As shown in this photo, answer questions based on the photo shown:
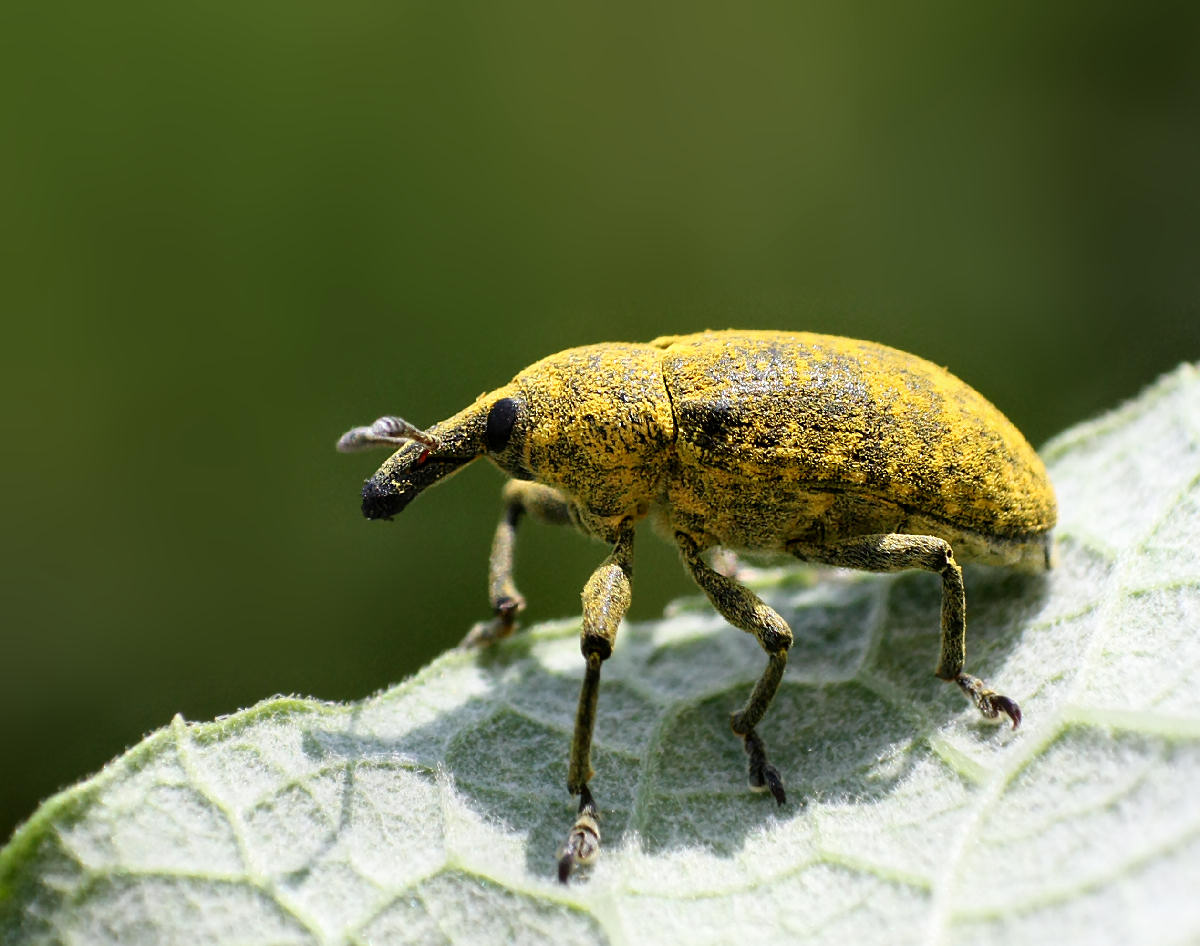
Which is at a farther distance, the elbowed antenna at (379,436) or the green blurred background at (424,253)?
the green blurred background at (424,253)

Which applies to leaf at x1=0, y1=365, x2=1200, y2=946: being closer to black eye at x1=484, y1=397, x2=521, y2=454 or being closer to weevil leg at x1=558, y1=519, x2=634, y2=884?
weevil leg at x1=558, y1=519, x2=634, y2=884

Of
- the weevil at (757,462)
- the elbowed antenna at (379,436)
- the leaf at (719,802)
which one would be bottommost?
the leaf at (719,802)

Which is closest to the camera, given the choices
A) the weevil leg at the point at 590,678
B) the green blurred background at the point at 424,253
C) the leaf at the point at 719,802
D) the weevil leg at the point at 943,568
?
the leaf at the point at 719,802

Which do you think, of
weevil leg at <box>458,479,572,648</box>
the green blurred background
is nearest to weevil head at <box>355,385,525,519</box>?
weevil leg at <box>458,479,572,648</box>

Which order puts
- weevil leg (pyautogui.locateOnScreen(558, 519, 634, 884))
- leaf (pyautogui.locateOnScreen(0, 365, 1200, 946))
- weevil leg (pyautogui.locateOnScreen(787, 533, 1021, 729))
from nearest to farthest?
leaf (pyautogui.locateOnScreen(0, 365, 1200, 946)) → weevil leg (pyautogui.locateOnScreen(558, 519, 634, 884)) → weevil leg (pyautogui.locateOnScreen(787, 533, 1021, 729))

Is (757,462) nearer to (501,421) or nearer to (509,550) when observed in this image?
(501,421)

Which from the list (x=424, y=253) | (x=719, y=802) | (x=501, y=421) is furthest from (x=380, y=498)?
(x=424, y=253)

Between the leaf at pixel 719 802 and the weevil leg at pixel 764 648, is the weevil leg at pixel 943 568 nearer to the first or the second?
the leaf at pixel 719 802

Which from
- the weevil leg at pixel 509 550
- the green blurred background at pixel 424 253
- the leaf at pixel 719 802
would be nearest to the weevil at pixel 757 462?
the leaf at pixel 719 802
